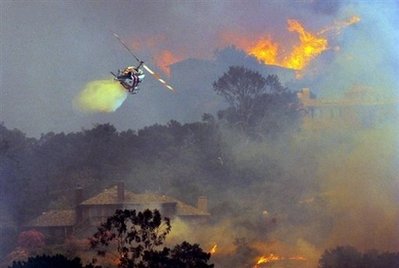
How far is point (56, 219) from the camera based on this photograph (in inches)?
2178

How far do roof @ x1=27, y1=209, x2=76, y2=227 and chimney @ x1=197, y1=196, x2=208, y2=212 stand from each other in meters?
9.37

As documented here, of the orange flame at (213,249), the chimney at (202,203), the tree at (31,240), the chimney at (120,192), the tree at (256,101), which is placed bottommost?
the orange flame at (213,249)

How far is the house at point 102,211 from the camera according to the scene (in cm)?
5412

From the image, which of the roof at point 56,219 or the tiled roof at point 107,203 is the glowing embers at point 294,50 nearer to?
the tiled roof at point 107,203

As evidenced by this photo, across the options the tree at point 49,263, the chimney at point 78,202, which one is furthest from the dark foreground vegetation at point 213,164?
the tree at point 49,263

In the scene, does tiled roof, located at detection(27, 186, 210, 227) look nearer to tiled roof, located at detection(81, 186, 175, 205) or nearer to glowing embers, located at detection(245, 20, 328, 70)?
tiled roof, located at detection(81, 186, 175, 205)

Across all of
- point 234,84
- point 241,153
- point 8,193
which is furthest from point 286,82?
point 8,193

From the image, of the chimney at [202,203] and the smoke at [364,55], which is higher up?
the smoke at [364,55]

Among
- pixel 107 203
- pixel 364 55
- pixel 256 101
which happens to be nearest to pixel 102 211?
pixel 107 203

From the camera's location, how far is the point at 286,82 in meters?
76.9

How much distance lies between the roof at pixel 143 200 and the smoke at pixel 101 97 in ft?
39.4

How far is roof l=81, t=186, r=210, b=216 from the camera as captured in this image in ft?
181

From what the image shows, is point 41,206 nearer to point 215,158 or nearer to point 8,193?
point 8,193

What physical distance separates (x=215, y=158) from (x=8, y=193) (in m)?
17.3
